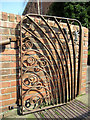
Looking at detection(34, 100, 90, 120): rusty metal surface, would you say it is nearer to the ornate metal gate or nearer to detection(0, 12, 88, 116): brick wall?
the ornate metal gate

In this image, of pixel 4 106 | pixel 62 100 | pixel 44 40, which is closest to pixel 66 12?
pixel 44 40

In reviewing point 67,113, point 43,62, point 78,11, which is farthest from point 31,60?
point 78,11

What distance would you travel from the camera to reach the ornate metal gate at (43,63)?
195 cm

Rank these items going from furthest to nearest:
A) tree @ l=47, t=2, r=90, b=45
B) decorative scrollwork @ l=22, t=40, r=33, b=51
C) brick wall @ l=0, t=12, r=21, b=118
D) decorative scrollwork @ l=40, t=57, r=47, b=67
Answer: tree @ l=47, t=2, r=90, b=45, decorative scrollwork @ l=40, t=57, r=47, b=67, decorative scrollwork @ l=22, t=40, r=33, b=51, brick wall @ l=0, t=12, r=21, b=118

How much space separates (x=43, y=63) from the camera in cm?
212

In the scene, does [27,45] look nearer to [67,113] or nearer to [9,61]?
[9,61]

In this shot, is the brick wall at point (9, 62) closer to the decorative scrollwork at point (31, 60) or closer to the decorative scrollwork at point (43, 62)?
the decorative scrollwork at point (31, 60)

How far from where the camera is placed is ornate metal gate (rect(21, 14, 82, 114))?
1953 mm

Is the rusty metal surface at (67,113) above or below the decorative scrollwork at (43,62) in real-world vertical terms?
below

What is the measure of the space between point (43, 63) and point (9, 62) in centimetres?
65

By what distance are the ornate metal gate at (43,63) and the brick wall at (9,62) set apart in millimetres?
119

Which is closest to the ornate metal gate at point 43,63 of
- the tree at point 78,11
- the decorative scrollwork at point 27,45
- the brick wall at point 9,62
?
the decorative scrollwork at point 27,45

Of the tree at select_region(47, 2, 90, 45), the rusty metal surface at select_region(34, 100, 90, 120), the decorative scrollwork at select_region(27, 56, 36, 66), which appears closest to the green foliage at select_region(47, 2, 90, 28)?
the tree at select_region(47, 2, 90, 45)

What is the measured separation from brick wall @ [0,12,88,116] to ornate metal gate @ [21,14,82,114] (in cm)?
12
